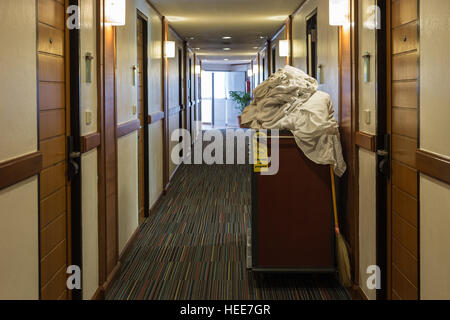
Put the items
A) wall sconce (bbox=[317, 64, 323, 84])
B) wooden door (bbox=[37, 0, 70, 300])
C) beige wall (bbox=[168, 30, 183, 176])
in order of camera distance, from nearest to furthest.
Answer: wooden door (bbox=[37, 0, 70, 300]) < wall sconce (bbox=[317, 64, 323, 84]) < beige wall (bbox=[168, 30, 183, 176])

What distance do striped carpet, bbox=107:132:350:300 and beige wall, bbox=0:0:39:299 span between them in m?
1.36

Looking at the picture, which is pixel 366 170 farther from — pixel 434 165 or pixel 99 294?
pixel 99 294

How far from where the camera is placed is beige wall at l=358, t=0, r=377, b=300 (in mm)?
2852

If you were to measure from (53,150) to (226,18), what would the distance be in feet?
17.3

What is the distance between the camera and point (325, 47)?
4504 millimetres

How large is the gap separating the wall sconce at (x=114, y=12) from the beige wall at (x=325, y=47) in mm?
1644

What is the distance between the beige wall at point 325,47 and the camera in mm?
4023

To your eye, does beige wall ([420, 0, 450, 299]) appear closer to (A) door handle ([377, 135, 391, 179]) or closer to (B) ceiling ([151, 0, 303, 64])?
(A) door handle ([377, 135, 391, 179])

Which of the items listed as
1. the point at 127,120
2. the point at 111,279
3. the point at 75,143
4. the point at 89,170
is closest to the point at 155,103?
the point at 127,120

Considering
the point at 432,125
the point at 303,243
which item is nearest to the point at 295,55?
the point at 303,243

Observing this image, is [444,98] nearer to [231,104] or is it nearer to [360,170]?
[360,170]

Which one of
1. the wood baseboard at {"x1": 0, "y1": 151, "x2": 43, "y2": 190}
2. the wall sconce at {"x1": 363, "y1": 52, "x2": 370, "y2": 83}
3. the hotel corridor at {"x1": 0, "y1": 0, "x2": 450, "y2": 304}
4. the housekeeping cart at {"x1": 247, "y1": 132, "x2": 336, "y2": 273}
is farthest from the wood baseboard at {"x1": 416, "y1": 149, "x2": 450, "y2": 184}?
the wood baseboard at {"x1": 0, "y1": 151, "x2": 43, "y2": 190}

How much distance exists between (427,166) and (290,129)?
58.7 inches

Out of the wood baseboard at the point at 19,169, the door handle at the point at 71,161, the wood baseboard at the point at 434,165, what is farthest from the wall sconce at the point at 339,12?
the wood baseboard at the point at 19,169
